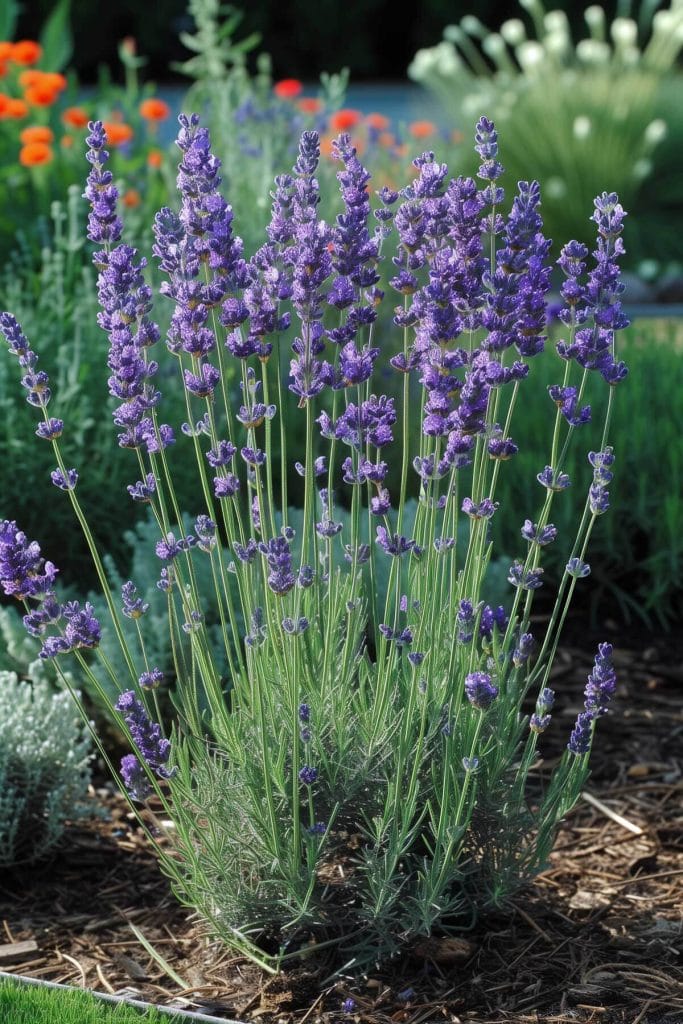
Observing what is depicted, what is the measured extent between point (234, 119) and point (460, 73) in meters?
4.31

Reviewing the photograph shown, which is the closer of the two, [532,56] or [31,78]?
[31,78]

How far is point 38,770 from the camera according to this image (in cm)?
282

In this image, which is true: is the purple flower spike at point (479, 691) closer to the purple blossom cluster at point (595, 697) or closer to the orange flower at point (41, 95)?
the purple blossom cluster at point (595, 697)

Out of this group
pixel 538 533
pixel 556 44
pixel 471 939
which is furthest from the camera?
pixel 556 44

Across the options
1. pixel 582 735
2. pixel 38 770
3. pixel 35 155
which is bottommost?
pixel 38 770

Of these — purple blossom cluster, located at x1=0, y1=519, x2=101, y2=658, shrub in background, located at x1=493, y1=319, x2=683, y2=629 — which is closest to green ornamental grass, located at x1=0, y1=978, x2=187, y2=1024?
purple blossom cluster, located at x1=0, y1=519, x2=101, y2=658

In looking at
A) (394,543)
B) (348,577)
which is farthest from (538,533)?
(348,577)

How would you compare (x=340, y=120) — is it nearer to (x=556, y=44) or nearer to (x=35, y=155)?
(x=35, y=155)

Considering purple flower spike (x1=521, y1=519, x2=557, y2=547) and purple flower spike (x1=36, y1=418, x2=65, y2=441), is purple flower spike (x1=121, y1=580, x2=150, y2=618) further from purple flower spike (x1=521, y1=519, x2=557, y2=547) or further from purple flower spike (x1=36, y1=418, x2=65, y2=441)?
purple flower spike (x1=521, y1=519, x2=557, y2=547)

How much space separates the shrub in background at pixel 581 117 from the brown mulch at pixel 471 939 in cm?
561

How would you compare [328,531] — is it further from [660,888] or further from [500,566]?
[500,566]

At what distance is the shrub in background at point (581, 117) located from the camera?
8133mm

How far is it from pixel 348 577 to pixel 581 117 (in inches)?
260

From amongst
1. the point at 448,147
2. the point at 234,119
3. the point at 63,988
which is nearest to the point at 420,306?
the point at 63,988
